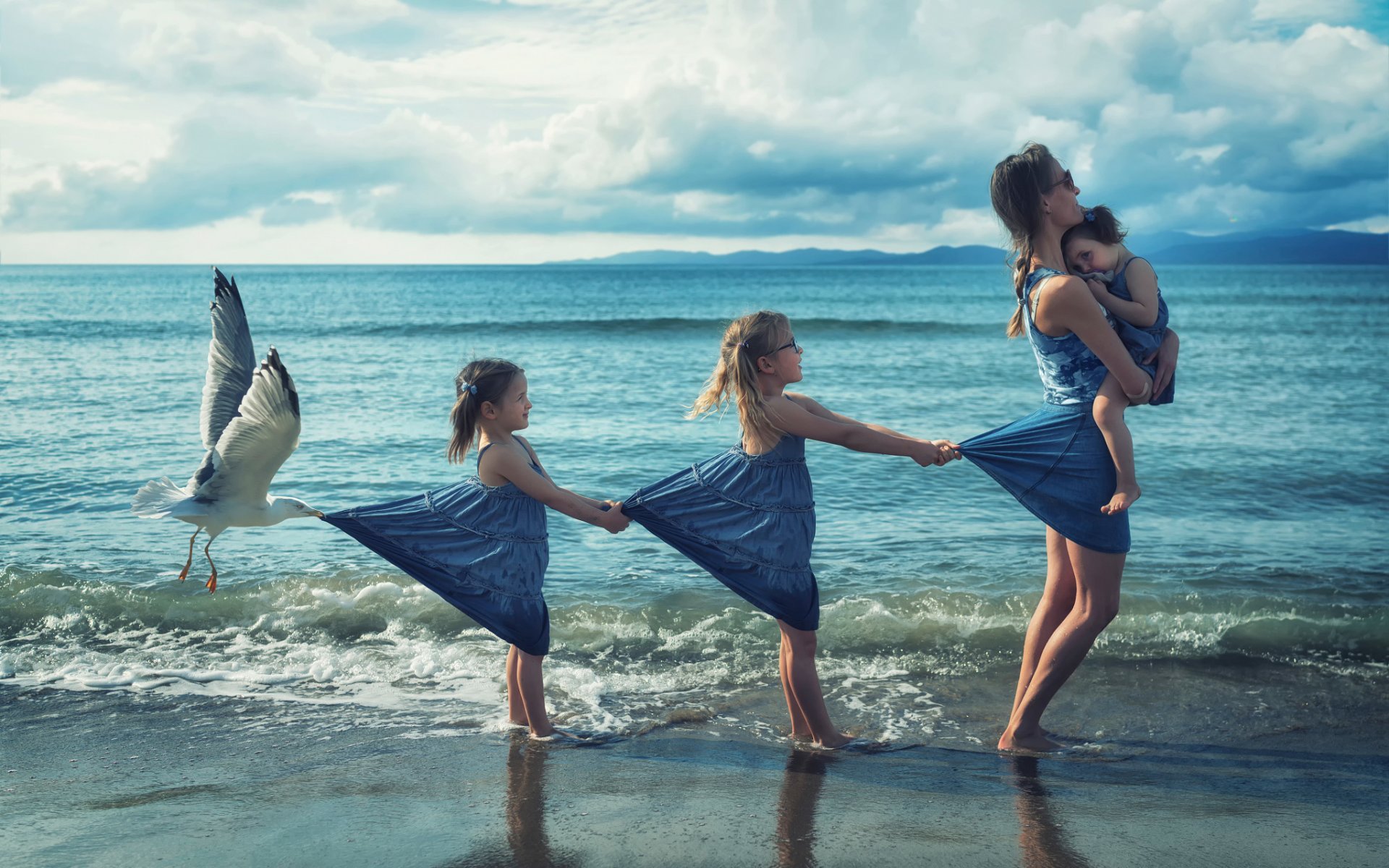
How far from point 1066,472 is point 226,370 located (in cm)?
377

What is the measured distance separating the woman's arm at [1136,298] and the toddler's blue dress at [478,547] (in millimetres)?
2339

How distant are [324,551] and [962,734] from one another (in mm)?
5152

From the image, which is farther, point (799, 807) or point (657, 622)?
point (657, 622)

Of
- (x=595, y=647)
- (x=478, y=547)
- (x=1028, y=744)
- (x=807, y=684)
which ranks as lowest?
(x=595, y=647)

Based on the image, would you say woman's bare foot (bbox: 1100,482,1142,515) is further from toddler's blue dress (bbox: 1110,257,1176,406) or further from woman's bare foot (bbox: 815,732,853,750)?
woman's bare foot (bbox: 815,732,853,750)

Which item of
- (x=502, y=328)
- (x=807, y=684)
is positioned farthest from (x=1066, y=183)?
(x=502, y=328)

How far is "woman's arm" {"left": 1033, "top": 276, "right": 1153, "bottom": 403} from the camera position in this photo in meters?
3.80

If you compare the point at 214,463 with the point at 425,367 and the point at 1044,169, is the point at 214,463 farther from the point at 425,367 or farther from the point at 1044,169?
the point at 425,367

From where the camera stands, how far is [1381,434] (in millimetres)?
13758

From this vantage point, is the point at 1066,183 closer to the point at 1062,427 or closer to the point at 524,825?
the point at 1062,427

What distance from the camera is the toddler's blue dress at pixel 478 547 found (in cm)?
432

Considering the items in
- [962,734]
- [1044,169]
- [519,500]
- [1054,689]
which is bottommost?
[962,734]

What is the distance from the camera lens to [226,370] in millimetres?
4840

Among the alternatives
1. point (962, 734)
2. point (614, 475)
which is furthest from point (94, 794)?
point (614, 475)
